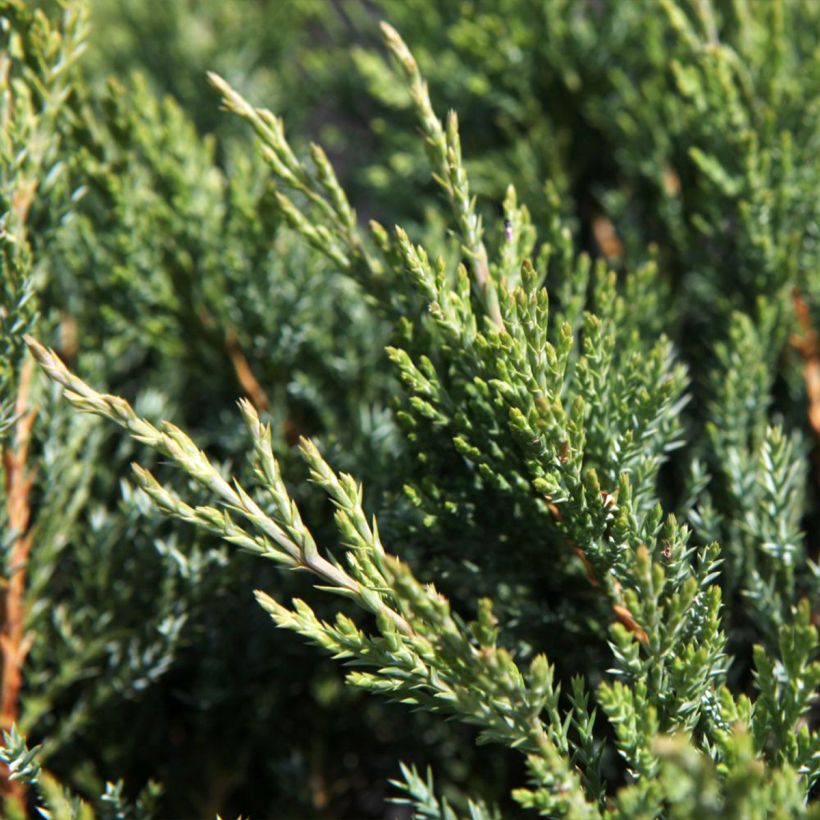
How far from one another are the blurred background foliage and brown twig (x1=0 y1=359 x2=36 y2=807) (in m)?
0.03

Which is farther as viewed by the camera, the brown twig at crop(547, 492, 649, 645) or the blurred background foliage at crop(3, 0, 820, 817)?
the blurred background foliage at crop(3, 0, 820, 817)

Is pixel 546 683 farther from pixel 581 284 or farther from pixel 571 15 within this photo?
pixel 571 15

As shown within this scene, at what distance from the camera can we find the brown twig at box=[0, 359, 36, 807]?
122cm

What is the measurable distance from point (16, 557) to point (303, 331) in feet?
1.80

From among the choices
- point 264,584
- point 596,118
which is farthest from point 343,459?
point 596,118

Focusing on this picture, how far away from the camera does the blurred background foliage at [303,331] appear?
130 centimetres

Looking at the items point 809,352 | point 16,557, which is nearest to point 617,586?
point 809,352

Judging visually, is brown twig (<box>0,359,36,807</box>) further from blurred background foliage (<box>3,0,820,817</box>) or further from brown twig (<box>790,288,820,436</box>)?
brown twig (<box>790,288,820,436</box>)

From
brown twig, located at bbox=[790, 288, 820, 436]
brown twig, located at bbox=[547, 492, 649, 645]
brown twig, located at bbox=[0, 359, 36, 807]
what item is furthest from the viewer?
brown twig, located at bbox=[790, 288, 820, 436]

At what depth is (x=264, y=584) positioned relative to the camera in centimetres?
135

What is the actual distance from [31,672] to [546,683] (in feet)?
2.70

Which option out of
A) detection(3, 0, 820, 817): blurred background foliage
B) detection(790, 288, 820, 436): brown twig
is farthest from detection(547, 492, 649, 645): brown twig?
detection(790, 288, 820, 436): brown twig

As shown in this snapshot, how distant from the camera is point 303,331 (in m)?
1.44

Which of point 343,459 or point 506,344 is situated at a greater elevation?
point 506,344
